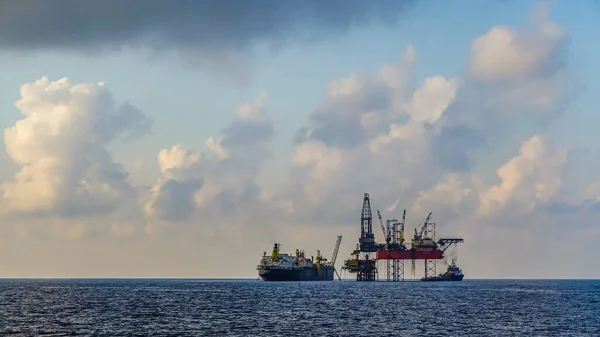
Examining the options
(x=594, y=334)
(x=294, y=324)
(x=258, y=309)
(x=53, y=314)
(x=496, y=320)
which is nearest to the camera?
(x=594, y=334)

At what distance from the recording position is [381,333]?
97.5 metres

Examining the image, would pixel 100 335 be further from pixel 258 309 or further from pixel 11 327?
pixel 258 309

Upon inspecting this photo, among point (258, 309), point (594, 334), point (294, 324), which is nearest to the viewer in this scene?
point (594, 334)

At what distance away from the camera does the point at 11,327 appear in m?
104

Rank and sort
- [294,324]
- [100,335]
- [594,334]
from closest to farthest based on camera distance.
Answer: [100,335]
[594,334]
[294,324]

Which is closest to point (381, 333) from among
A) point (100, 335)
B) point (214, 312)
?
point (100, 335)

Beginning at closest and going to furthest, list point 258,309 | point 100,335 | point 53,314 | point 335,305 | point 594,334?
point 100,335 → point 594,334 → point 53,314 → point 258,309 → point 335,305

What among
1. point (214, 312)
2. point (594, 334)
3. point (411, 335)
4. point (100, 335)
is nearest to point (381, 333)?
point (411, 335)

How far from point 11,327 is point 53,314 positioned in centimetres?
2301

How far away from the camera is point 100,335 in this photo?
9331 centimetres

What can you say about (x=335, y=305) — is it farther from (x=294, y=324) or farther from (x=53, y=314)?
(x=53, y=314)

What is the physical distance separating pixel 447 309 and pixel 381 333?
4785cm

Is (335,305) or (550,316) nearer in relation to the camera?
(550,316)

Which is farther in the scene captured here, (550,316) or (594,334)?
(550,316)
